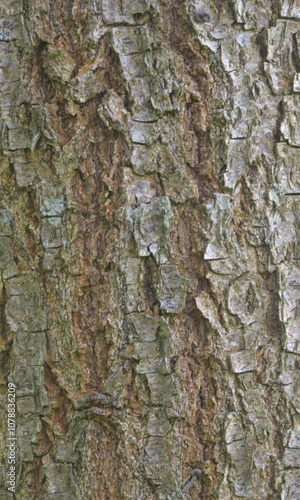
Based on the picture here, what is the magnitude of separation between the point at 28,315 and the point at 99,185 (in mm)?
400

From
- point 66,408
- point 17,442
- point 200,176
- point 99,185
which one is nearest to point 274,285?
point 200,176

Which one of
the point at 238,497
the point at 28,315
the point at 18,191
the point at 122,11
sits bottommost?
the point at 238,497

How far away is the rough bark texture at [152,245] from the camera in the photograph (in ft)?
3.96

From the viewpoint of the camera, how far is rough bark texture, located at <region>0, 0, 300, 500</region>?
3.96ft

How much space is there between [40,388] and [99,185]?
0.57 m

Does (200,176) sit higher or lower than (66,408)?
higher

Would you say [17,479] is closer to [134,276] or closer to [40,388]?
[40,388]

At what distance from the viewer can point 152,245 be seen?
3.95 ft

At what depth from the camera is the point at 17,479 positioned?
1.26 meters

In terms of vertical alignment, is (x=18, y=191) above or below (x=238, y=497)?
above

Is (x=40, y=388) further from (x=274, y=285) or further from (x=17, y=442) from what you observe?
(x=274, y=285)

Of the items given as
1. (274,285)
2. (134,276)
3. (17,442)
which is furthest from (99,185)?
(17,442)

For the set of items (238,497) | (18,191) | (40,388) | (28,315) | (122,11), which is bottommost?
(238,497)

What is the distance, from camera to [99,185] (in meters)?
1.23
